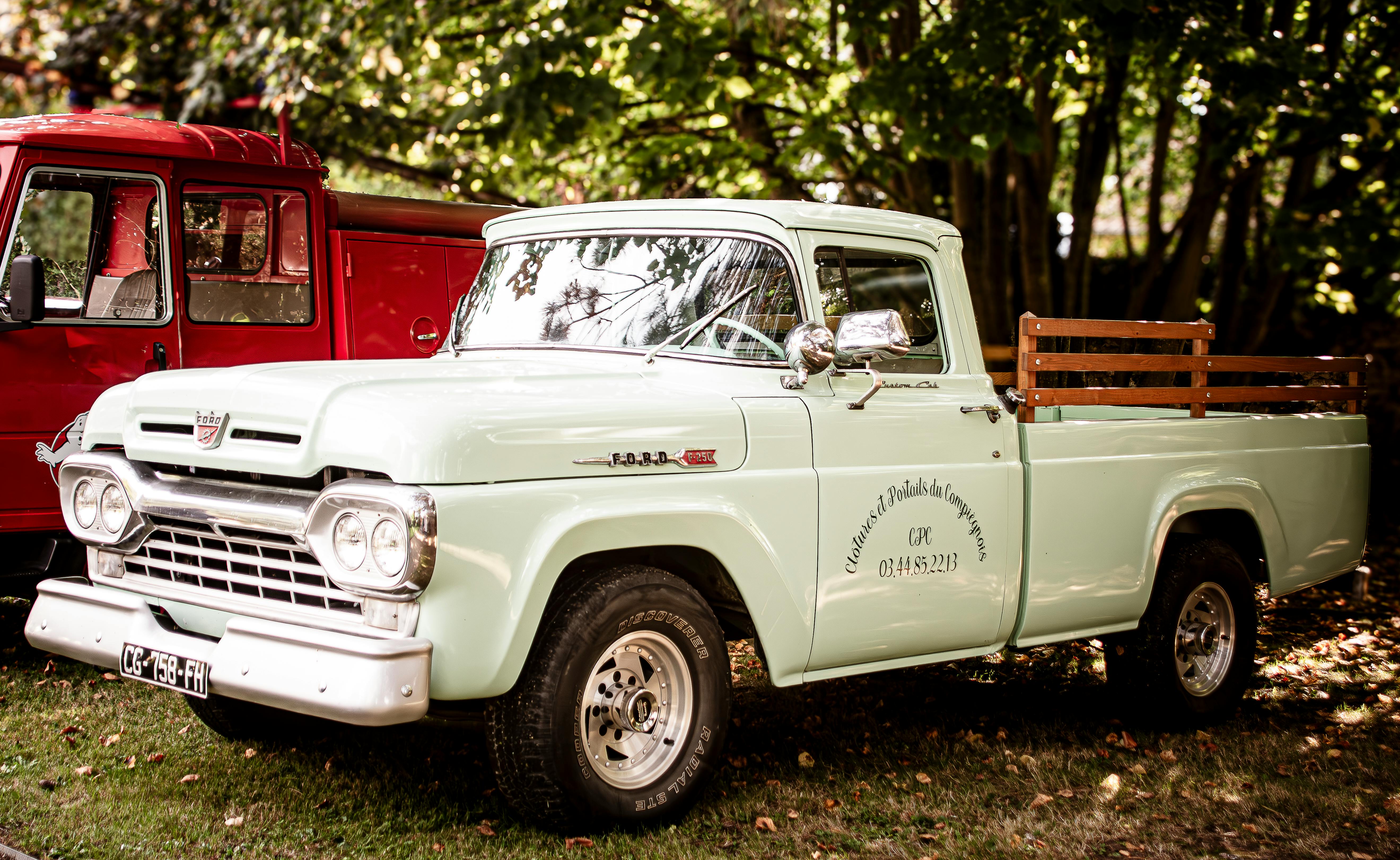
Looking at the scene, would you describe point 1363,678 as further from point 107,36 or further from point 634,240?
point 107,36

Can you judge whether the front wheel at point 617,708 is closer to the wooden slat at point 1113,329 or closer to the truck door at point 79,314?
the wooden slat at point 1113,329

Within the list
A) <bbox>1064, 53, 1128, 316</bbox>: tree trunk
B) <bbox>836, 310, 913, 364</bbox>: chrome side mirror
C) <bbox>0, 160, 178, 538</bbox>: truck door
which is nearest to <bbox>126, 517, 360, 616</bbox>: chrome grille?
<bbox>836, 310, 913, 364</bbox>: chrome side mirror

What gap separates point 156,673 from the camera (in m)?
3.93

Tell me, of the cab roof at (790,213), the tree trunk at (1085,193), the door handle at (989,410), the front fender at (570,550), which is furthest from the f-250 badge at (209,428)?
the tree trunk at (1085,193)

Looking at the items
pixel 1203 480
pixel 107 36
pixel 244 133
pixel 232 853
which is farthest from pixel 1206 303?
pixel 232 853

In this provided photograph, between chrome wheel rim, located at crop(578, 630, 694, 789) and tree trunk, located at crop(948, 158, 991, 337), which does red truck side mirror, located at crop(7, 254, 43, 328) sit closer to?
chrome wheel rim, located at crop(578, 630, 694, 789)

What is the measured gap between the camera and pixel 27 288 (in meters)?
5.99

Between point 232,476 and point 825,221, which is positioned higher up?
point 825,221

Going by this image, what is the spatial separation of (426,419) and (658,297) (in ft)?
4.38

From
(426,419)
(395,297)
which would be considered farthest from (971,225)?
(426,419)

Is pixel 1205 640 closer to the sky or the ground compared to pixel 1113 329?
closer to the ground

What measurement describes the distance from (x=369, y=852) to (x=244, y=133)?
191 inches

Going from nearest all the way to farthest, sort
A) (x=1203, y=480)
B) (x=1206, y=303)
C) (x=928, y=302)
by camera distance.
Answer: (x=928, y=302)
(x=1203, y=480)
(x=1206, y=303)

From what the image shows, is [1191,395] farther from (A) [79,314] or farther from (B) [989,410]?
(A) [79,314]
